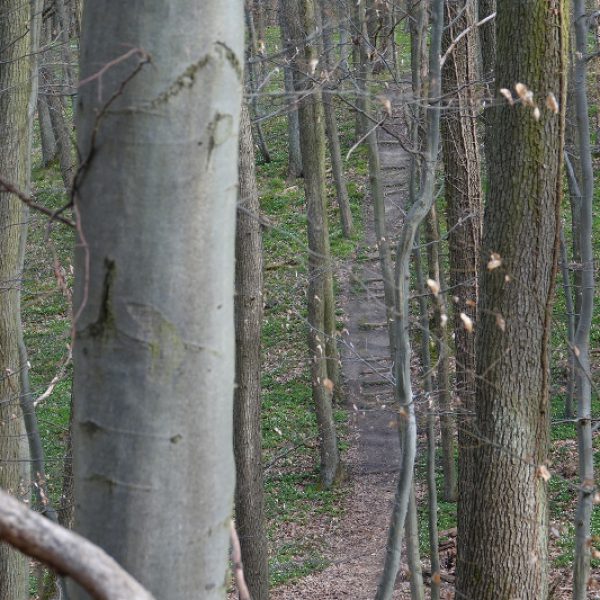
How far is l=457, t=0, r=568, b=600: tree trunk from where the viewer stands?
5.55 m

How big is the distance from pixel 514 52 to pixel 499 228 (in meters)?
1.20

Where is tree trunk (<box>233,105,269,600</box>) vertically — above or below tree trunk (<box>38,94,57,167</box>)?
below

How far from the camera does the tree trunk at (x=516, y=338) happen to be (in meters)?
5.55

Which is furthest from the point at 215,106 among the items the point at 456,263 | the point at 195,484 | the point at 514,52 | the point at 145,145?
the point at 456,263

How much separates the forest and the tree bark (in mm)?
26

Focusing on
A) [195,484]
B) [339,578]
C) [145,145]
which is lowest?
[339,578]

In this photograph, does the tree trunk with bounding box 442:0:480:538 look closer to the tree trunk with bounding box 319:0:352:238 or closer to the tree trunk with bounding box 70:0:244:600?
the tree trunk with bounding box 70:0:244:600

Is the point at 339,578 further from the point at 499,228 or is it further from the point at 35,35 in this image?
the point at 35,35

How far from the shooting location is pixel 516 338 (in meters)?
5.66

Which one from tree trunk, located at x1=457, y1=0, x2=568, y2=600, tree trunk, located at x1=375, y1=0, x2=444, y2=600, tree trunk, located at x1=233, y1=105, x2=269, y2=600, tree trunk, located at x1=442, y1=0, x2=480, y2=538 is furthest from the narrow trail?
tree trunk, located at x1=375, y1=0, x2=444, y2=600

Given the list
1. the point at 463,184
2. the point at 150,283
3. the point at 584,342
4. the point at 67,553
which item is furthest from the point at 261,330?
the point at 67,553

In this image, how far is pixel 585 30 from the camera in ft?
21.4

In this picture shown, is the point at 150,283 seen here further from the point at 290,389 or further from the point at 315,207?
the point at 290,389

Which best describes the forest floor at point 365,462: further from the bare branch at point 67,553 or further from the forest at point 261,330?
the bare branch at point 67,553
